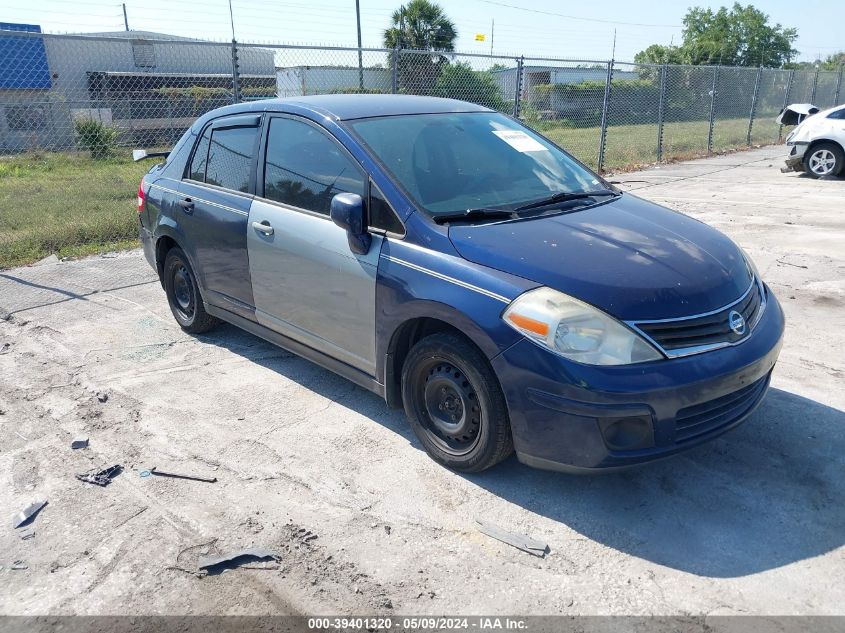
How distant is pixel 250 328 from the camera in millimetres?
4695

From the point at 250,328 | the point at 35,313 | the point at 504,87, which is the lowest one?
the point at 35,313

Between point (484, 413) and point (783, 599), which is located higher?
point (484, 413)

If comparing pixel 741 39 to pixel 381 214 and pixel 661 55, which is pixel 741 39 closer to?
pixel 661 55

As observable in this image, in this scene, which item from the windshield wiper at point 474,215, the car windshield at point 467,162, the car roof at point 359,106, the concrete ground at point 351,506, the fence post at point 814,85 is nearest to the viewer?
the concrete ground at point 351,506

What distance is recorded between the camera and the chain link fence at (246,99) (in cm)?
→ 914

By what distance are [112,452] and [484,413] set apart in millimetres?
2084

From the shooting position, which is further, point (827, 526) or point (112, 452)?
point (112, 452)

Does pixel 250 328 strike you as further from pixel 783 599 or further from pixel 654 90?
pixel 654 90

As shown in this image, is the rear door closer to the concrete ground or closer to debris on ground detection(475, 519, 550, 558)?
the concrete ground

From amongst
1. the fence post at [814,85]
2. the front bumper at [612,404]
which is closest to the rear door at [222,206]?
the front bumper at [612,404]

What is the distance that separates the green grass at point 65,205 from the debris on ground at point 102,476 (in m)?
4.97

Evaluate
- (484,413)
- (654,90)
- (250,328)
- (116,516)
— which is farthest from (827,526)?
(654,90)

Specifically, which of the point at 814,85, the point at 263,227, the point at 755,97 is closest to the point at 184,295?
the point at 263,227

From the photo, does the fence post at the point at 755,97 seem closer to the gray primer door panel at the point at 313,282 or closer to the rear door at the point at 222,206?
the rear door at the point at 222,206
